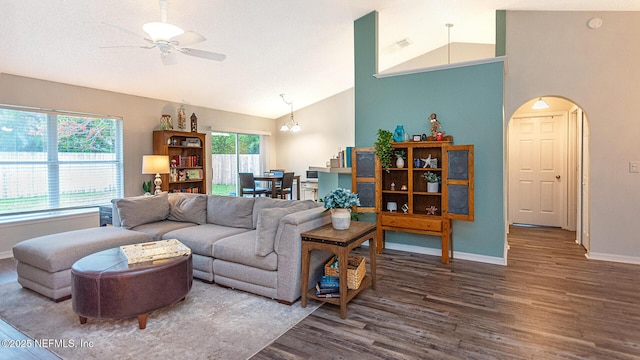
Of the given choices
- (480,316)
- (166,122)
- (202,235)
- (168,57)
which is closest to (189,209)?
(202,235)

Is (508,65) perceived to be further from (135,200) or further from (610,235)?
(135,200)

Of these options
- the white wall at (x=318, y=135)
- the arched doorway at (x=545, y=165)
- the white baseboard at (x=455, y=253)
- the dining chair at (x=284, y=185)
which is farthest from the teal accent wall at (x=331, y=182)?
the arched doorway at (x=545, y=165)

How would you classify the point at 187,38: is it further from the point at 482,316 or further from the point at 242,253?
the point at 482,316

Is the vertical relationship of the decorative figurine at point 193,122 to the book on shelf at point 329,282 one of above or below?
above

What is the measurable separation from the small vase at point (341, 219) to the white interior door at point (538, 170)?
484 cm

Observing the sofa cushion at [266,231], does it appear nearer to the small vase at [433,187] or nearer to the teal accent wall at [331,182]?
the small vase at [433,187]

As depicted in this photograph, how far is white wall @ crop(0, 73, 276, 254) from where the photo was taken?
4477 millimetres

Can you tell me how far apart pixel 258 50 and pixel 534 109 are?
4.85 metres

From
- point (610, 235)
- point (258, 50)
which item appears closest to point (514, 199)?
point (610, 235)

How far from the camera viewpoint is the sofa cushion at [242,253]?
117 inches

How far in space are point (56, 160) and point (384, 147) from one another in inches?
181

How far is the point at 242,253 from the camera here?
3121 millimetres

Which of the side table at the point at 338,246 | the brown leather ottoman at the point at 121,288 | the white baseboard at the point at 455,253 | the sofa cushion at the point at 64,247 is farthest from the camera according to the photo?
the white baseboard at the point at 455,253

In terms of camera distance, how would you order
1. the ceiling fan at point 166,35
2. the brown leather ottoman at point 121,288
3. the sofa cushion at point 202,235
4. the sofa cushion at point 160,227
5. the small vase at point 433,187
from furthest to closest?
1. the small vase at point 433,187
2. the sofa cushion at point 160,227
3. the sofa cushion at point 202,235
4. the ceiling fan at point 166,35
5. the brown leather ottoman at point 121,288
